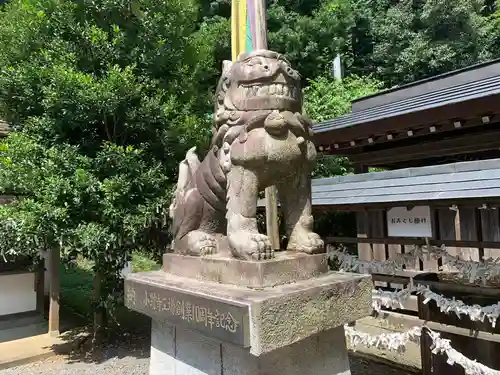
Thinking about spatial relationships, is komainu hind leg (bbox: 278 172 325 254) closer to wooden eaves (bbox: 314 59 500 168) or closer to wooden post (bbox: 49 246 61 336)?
wooden eaves (bbox: 314 59 500 168)

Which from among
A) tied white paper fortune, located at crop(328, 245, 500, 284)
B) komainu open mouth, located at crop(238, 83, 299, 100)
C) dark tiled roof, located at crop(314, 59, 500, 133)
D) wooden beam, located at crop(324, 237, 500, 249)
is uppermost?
dark tiled roof, located at crop(314, 59, 500, 133)

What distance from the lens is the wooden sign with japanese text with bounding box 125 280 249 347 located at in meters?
2.18

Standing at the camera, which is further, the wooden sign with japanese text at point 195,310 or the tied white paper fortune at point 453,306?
the tied white paper fortune at point 453,306

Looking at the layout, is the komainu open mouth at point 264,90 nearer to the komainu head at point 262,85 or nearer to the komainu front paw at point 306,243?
the komainu head at point 262,85

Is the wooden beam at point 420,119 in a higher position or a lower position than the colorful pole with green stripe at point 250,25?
lower

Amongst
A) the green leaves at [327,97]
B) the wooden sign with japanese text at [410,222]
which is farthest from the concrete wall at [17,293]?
the green leaves at [327,97]

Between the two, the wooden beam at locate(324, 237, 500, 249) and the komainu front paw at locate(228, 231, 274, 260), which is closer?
the komainu front paw at locate(228, 231, 274, 260)

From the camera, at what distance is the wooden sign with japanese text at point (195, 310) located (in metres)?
2.18

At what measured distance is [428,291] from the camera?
4969mm

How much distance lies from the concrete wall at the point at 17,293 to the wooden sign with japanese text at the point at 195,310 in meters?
6.44

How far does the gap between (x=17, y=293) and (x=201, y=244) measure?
23.6ft

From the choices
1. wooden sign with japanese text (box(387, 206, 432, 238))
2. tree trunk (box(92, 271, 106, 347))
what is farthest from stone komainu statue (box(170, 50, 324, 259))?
wooden sign with japanese text (box(387, 206, 432, 238))

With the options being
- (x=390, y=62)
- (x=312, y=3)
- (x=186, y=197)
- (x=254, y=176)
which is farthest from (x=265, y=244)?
(x=390, y=62)

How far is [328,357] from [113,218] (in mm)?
3451
